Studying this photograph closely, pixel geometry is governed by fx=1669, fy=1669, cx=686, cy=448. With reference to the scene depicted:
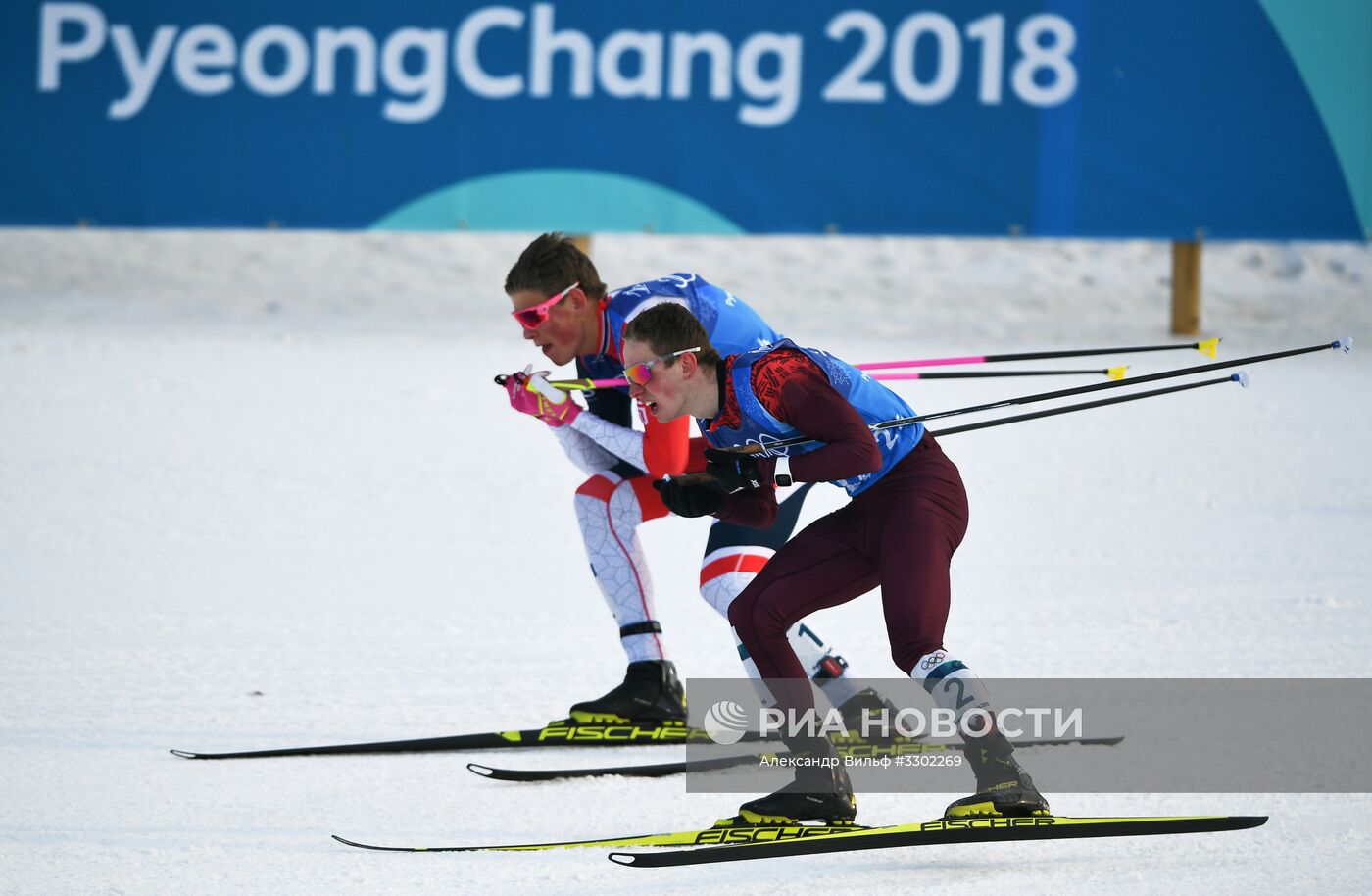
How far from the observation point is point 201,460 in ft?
23.6

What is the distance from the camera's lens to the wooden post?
10.9m

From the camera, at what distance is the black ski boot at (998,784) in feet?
10.5

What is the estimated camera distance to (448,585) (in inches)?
219

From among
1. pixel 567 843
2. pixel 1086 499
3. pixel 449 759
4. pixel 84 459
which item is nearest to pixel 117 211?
pixel 84 459

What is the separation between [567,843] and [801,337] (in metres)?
7.42

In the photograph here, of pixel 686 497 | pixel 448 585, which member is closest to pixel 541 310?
pixel 686 497

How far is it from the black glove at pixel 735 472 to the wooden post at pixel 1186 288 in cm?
816

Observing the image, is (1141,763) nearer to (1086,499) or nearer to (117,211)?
(1086,499)

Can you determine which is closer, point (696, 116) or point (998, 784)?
point (998, 784)

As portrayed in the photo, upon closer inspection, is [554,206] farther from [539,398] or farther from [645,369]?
[645,369]

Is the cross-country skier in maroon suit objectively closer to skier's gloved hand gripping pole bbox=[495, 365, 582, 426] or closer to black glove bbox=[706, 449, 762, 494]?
black glove bbox=[706, 449, 762, 494]

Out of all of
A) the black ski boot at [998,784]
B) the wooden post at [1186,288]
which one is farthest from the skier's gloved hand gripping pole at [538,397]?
the wooden post at [1186,288]

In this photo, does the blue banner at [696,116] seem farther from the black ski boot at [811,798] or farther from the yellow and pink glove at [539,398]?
the black ski boot at [811,798]

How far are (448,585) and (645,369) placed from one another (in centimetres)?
228
